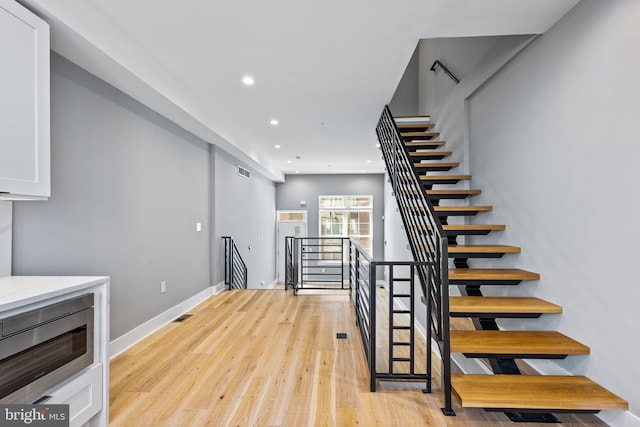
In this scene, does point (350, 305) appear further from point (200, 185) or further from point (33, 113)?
point (33, 113)

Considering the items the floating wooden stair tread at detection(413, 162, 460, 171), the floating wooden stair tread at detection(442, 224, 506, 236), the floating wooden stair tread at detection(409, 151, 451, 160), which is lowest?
the floating wooden stair tread at detection(442, 224, 506, 236)

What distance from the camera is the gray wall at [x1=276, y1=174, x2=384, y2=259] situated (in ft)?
31.0

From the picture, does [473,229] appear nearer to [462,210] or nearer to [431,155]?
[462,210]

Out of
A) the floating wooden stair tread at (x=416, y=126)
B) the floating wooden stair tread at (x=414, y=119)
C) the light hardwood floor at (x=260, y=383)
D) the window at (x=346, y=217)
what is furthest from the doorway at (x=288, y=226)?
the light hardwood floor at (x=260, y=383)

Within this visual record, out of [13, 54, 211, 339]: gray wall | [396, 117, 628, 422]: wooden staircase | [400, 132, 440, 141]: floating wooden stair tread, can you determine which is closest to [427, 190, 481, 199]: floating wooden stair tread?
[396, 117, 628, 422]: wooden staircase

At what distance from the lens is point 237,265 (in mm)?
5863

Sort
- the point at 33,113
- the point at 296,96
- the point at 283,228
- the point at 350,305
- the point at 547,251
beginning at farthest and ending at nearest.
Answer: the point at 283,228
the point at 350,305
the point at 296,96
the point at 547,251
the point at 33,113

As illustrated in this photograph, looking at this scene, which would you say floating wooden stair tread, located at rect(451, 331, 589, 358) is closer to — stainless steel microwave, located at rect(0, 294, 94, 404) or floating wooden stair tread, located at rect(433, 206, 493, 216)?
floating wooden stair tread, located at rect(433, 206, 493, 216)

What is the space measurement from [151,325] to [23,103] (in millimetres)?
2478

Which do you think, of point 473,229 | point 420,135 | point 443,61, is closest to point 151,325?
point 473,229

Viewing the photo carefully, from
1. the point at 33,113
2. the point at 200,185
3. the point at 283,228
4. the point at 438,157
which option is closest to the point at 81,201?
the point at 33,113

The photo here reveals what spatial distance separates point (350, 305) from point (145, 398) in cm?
282

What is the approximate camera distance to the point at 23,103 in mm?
1726

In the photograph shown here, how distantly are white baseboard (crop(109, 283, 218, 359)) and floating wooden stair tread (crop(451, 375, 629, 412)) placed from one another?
285 cm
